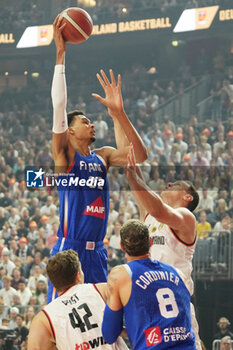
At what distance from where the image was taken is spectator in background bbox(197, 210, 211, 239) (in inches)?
412

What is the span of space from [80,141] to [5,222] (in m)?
8.76

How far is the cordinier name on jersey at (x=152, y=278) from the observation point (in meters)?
3.33

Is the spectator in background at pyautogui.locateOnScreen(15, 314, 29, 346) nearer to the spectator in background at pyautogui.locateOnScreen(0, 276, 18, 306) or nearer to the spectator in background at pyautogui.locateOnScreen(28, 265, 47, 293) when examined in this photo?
the spectator in background at pyautogui.locateOnScreen(0, 276, 18, 306)

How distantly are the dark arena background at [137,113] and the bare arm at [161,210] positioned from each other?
16.4 ft

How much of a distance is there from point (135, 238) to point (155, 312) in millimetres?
395

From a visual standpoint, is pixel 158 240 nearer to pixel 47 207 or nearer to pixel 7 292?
pixel 7 292

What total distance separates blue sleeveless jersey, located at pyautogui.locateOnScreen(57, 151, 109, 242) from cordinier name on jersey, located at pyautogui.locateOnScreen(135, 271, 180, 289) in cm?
132

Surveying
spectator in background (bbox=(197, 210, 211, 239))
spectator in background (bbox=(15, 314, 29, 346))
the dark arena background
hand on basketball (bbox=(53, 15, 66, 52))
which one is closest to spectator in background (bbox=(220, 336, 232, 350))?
the dark arena background

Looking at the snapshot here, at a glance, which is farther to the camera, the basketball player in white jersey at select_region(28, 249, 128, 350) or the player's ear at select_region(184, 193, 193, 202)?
the player's ear at select_region(184, 193, 193, 202)

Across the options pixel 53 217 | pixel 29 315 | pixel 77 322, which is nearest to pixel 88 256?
pixel 77 322

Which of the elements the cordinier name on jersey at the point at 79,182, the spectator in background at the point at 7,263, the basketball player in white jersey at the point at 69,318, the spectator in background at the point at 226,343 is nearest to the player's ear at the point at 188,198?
the cordinier name on jersey at the point at 79,182

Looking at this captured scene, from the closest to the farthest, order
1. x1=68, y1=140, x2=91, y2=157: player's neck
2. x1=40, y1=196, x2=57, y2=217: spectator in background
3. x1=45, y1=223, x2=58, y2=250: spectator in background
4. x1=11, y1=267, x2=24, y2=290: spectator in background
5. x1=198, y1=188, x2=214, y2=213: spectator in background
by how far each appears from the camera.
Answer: x1=68, y1=140, x2=91, y2=157: player's neck, x1=11, y1=267, x2=24, y2=290: spectator in background, x1=198, y1=188, x2=214, y2=213: spectator in background, x1=45, y1=223, x2=58, y2=250: spectator in background, x1=40, y1=196, x2=57, y2=217: spectator in background

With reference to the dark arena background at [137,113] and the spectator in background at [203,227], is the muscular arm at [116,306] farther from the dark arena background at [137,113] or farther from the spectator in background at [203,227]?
the spectator in background at [203,227]

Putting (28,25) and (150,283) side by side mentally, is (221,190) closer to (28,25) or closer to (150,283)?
(150,283)
